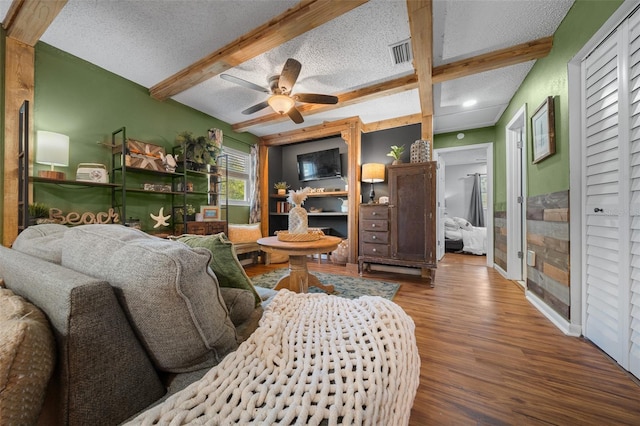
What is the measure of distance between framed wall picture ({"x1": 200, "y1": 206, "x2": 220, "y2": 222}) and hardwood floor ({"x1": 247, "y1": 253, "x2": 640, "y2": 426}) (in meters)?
2.84

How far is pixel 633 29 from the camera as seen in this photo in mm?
1299

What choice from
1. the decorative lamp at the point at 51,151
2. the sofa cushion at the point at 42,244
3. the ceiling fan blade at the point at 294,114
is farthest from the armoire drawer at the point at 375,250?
the decorative lamp at the point at 51,151

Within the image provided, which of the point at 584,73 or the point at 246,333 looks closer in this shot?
the point at 246,333

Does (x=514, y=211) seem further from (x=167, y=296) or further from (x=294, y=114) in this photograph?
(x=167, y=296)

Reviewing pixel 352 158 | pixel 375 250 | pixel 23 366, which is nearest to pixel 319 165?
pixel 352 158

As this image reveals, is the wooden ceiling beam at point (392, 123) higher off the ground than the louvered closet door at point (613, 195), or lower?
higher

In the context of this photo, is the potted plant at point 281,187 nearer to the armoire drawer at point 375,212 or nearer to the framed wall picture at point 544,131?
the armoire drawer at point 375,212

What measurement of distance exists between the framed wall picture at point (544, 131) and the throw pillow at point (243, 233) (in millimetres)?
3623

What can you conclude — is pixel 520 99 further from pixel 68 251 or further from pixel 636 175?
pixel 68 251

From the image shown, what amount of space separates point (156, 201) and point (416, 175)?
3370mm

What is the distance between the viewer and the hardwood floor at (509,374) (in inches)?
42.3

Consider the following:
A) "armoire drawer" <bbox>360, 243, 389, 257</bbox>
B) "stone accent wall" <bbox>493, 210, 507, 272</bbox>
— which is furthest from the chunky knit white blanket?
"stone accent wall" <bbox>493, 210, 507, 272</bbox>

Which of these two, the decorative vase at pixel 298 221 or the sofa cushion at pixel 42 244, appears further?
the decorative vase at pixel 298 221

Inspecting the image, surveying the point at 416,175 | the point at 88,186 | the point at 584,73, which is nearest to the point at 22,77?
the point at 88,186
